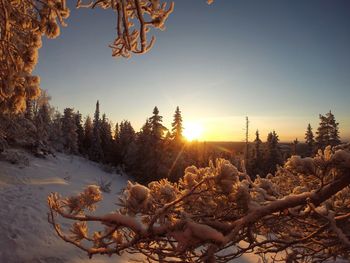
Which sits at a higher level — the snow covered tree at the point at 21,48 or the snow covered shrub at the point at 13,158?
the snow covered tree at the point at 21,48

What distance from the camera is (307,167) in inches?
93.4

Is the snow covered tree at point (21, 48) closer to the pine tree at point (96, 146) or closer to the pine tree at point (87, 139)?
the pine tree at point (96, 146)

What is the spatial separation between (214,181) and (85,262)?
838 centimetres

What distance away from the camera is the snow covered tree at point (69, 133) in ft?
168

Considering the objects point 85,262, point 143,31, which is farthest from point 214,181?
point 85,262

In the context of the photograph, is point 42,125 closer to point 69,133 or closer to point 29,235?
point 69,133

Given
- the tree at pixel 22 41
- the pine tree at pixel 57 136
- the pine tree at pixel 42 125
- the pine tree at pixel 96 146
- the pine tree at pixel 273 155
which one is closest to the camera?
the tree at pixel 22 41

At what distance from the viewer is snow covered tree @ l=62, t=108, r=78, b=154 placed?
2015 inches

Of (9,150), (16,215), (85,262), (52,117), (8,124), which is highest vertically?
(52,117)

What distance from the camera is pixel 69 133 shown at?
169 ft

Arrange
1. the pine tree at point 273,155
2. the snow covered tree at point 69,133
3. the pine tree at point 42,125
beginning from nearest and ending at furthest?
the pine tree at point 42,125 → the pine tree at point 273,155 → the snow covered tree at point 69,133

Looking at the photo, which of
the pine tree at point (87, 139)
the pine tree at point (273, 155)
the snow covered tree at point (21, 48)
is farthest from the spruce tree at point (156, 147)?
the snow covered tree at point (21, 48)

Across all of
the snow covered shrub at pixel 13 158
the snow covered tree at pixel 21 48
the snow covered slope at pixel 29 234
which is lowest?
the snow covered slope at pixel 29 234

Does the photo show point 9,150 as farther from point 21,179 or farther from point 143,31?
point 143,31
